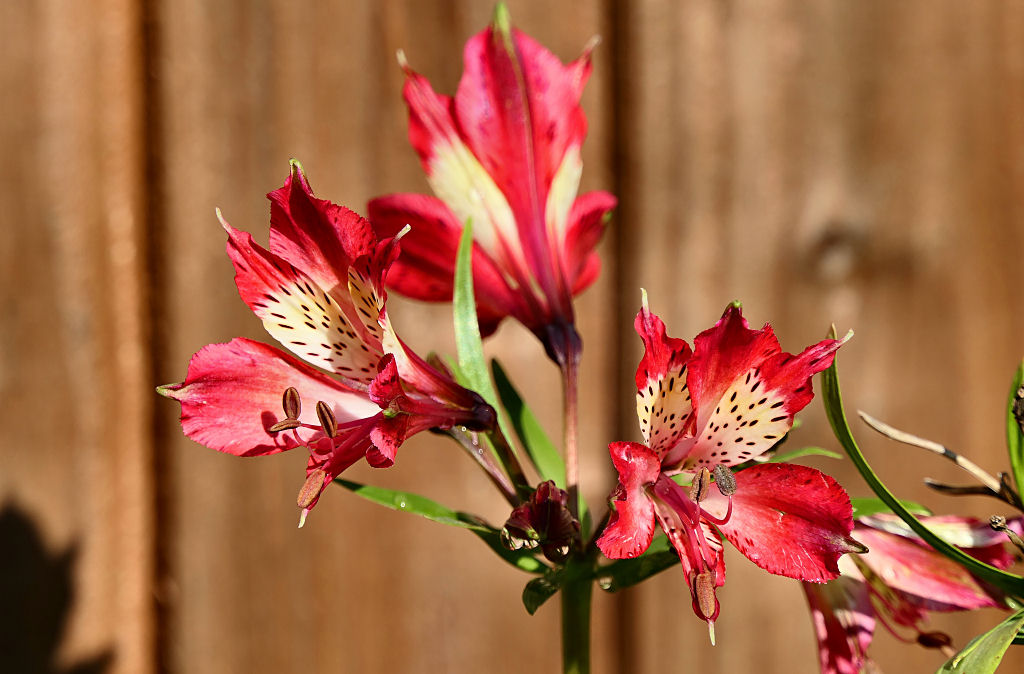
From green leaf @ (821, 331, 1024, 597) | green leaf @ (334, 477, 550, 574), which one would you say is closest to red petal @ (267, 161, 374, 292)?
green leaf @ (334, 477, 550, 574)

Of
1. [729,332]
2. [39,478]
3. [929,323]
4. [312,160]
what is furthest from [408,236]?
[929,323]

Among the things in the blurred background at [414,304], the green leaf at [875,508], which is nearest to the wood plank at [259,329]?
the blurred background at [414,304]

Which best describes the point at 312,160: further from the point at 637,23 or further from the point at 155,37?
the point at 637,23

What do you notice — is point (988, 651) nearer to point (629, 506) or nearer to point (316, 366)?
point (629, 506)

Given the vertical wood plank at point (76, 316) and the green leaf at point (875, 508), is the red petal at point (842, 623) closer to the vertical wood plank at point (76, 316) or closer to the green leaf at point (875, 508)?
the green leaf at point (875, 508)

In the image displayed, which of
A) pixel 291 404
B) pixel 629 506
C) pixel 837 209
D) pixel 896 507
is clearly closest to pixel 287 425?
pixel 291 404

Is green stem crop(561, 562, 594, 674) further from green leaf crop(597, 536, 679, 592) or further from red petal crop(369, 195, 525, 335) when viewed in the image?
red petal crop(369, 195, 525, 335)
